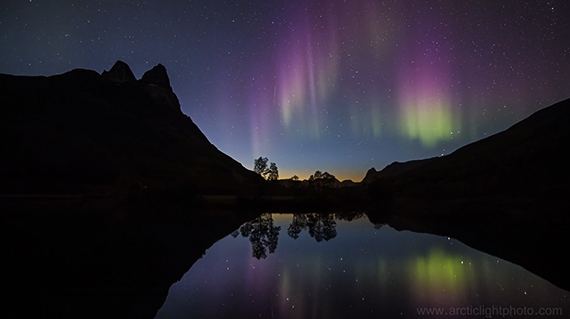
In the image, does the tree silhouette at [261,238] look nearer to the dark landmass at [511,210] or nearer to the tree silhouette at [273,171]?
the dark landmass at [511,210]

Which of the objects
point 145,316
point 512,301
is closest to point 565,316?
point 512,301

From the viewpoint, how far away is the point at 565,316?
44.2 feet

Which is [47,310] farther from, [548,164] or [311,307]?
[548,164]

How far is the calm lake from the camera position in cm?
1386

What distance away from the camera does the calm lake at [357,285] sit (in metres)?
13.9

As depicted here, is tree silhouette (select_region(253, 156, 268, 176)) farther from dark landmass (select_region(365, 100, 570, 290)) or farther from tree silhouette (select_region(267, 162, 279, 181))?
dark landmass (select_region(365, 100, 570, 290))

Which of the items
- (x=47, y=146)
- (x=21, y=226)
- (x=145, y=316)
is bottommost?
(x=145, y=316)

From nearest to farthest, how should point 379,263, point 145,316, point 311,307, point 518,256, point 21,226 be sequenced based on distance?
point 145,316, point 311,307, point 379,263, point 518,256, point 21,226

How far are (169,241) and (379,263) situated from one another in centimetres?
1973

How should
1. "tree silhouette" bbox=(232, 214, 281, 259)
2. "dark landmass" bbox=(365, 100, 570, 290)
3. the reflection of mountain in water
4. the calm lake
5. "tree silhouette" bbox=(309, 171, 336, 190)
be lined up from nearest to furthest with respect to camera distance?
the calm lake, "dark landmass" bbox=(365, 100, 570, 290), "tree silhouette" bbox=(232, 214, 281, 259), the reflection of mountain in water, "tree silhouette" bbox=(309, 171, 336, 190)

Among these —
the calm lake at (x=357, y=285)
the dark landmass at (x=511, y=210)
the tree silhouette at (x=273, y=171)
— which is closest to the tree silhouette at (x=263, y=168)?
the tree silhouette at (x=273, y=171)

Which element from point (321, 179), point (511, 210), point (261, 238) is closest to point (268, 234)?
point (261, 238)

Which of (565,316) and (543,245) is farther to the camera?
(543,245)

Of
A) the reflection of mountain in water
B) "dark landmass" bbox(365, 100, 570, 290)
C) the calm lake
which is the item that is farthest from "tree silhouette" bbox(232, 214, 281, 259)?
"dark landmass" bbox(365, 100, 570, 290)
